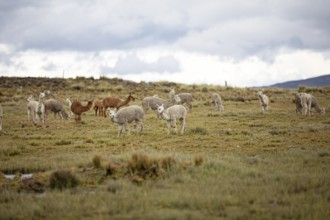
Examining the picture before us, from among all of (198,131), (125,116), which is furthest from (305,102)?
(125,116)

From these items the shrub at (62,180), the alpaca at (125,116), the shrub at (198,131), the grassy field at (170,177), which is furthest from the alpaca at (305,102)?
the shrub at (62,180)

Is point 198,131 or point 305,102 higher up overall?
point 305,102

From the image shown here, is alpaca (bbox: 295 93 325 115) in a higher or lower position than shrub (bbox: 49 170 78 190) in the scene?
higher

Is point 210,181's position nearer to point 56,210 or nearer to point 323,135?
point 56,210

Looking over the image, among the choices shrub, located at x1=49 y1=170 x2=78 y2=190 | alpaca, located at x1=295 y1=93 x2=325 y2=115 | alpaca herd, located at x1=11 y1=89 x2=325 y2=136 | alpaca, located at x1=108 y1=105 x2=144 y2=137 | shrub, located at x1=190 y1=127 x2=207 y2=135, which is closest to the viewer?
shrub, located at x1=49 y1=170 x2=78 y2=190

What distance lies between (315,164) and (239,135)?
26.8 feet

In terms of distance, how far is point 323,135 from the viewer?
20.8 metres

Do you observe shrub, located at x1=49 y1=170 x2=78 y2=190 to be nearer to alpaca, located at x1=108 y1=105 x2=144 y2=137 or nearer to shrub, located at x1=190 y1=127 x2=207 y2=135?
alpaca, located at x1=108 y1=105 x2=144 y2=137

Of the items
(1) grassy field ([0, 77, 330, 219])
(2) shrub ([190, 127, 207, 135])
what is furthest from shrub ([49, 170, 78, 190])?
(2) shrub ([190, 127, 207, 135])

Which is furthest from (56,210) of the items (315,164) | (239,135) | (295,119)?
(295,119)

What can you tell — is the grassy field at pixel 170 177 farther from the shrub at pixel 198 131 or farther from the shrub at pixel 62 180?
the shrub at pixel 198 131

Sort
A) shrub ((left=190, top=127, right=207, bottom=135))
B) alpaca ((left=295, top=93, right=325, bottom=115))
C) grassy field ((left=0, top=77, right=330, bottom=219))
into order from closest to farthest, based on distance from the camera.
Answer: grassy field ((left=0, top=77, right=330, bottom=219)) → shrub ((left=190, top=127, right=207, bottom=135)) → alpaca ((left=295, top=93, right=325, bottom=115))

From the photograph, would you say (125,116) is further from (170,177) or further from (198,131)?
(170,177)

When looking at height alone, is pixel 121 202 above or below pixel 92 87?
below
